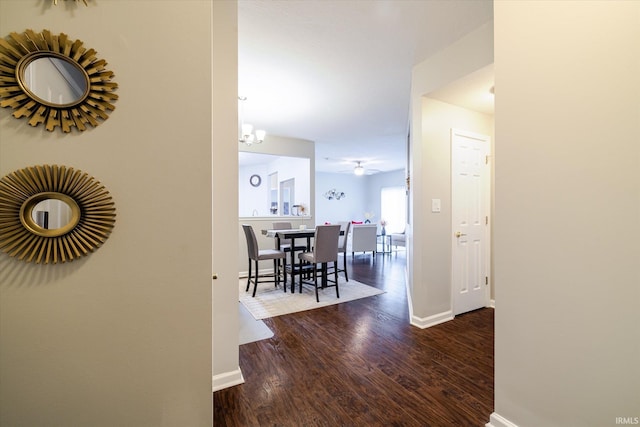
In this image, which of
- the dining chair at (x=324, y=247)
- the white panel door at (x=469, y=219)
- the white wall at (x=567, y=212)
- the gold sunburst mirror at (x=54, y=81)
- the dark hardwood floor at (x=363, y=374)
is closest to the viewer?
the gold sunburst mirror at (x=54, y=81)

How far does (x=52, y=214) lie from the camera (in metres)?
0.82

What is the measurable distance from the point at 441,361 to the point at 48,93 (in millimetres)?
2644

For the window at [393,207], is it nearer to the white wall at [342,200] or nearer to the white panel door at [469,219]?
the white wall at [342,200]

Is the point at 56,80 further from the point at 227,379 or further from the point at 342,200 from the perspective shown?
the point at 342,200

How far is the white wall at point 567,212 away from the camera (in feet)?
3.21

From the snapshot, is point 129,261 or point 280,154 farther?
point 280,154

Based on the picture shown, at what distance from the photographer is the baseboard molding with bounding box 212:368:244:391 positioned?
169 cm

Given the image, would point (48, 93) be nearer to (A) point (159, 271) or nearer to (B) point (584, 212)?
(A) point (159, 271)

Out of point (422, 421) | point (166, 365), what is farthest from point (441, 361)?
point (166, 365)

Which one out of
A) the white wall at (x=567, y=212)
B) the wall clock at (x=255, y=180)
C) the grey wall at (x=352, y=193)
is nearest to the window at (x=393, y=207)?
the grey wall at (x=352, y=193)

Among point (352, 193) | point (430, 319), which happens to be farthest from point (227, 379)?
point (352, 193)

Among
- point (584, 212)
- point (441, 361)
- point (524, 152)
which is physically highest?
point (524, 152)

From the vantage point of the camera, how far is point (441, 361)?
6.61ft

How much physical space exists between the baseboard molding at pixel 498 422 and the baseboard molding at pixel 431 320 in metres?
1.25
